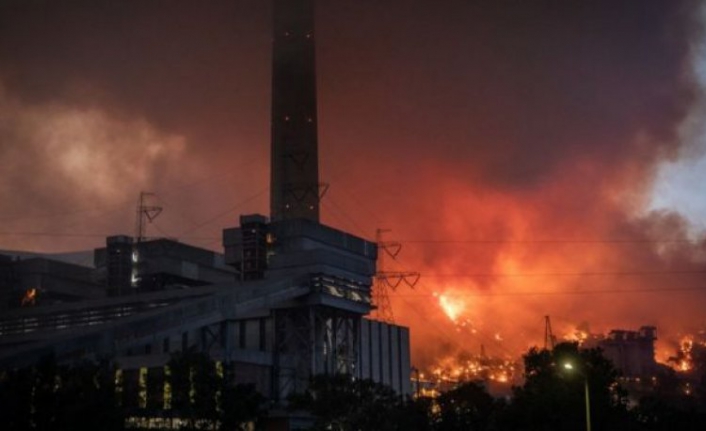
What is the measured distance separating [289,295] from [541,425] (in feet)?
145

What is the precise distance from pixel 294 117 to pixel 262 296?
55041 millimetres

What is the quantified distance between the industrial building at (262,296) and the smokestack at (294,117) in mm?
226

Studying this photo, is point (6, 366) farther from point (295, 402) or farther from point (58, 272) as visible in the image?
point (58, 272)

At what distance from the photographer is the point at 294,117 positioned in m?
150

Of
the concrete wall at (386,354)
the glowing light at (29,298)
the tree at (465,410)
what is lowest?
the tree at (465,410)

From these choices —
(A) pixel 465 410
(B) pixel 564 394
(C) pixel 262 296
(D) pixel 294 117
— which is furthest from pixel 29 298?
(B) pixel 564 394

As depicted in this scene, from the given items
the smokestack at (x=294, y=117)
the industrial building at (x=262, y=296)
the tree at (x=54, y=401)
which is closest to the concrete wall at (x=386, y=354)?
the industrial building at (x=262, y=296)

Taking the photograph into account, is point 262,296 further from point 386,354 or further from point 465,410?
point 386,354

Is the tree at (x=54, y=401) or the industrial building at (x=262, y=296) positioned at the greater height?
the industrial building at (x=262, y=296)

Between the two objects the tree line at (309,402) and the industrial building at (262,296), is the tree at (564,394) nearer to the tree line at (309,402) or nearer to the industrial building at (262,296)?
the tree line at (309,402)

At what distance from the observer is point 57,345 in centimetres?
7494

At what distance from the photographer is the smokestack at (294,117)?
147 meters

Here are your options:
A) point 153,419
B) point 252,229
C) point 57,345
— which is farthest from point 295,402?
point 252,229

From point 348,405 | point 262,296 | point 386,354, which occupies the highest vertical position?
point 262,296
